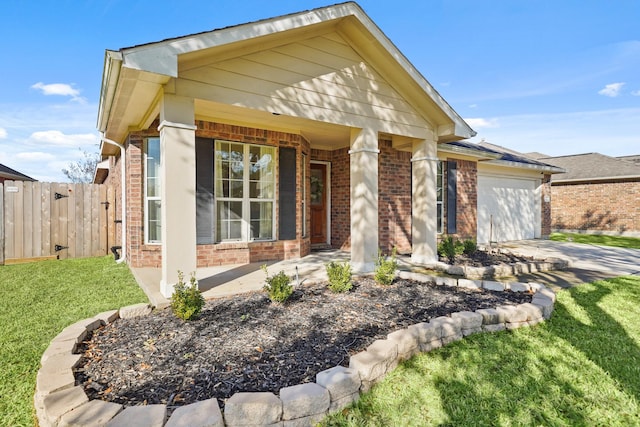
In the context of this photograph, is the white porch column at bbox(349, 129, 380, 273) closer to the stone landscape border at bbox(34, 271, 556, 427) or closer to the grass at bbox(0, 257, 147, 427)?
the stone landscape border at bbox(34, 271, 556, 427)

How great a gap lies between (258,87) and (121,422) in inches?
158

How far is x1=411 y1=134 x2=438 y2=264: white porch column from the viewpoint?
21.7 feet

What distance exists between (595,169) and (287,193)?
56.8 ft

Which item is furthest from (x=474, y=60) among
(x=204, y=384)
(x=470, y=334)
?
(x=204, y=384)

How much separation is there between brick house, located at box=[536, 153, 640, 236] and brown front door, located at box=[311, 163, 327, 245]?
12533mm

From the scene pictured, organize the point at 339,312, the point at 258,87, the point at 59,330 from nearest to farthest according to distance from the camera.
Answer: the point at 59,330, the point at 339,312, the point at 258,87

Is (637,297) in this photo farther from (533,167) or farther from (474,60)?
(474,60)

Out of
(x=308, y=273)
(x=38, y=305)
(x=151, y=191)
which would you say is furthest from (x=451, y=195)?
(x=38, y=305)

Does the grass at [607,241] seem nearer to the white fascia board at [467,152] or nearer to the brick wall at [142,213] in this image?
the white fascia board at [467,152]

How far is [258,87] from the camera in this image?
452 cm

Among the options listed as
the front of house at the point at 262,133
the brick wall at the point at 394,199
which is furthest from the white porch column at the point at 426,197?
A: the brick wall at the point at 394,199

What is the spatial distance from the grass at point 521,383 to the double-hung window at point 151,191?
5.31 meters

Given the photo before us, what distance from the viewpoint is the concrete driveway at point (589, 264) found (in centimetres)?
587

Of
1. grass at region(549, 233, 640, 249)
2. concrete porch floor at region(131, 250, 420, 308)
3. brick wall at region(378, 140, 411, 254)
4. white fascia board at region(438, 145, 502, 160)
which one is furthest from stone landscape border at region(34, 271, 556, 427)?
grass at region(549, 233, 640, 249)
